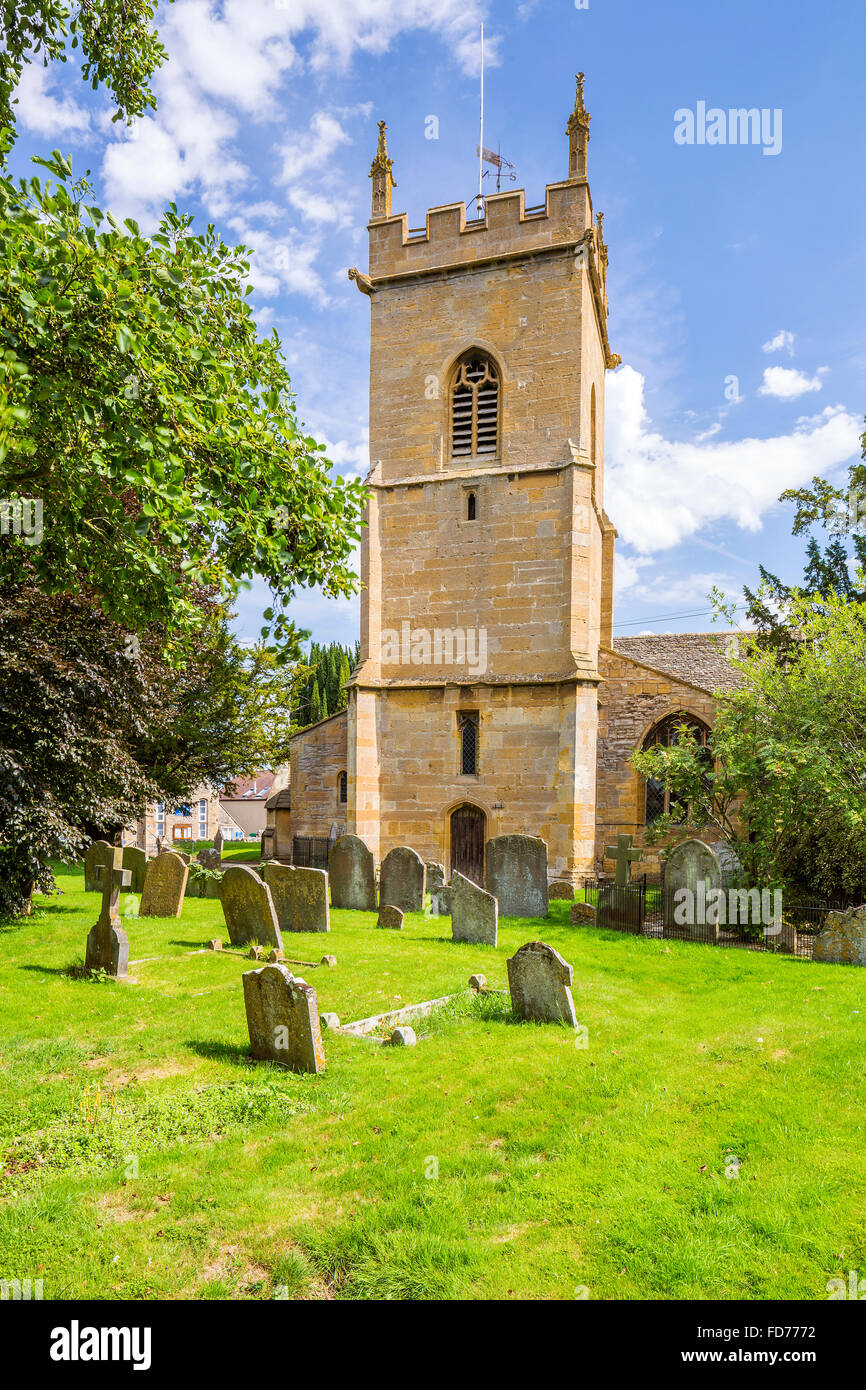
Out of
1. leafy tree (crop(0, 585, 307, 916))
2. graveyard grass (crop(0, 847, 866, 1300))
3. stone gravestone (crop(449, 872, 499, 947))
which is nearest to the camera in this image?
graveyard grass (crop(0, 847, 866, 1300))

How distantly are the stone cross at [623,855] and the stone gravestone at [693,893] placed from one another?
2378mm

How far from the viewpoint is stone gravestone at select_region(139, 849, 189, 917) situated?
44.1 feet

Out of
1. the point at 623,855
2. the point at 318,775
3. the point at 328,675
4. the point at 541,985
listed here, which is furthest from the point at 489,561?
the point at 328,675

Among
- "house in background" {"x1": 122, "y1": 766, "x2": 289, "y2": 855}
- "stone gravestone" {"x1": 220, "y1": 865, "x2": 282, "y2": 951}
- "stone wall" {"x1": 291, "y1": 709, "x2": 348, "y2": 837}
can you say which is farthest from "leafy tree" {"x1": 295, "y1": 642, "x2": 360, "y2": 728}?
"stone gravestone" {"x1": 220, "y1": 865, "x2": 282, "y2": 951}

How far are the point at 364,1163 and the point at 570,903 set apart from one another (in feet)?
37.5

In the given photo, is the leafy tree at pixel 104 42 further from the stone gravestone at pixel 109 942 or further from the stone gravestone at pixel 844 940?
the stone gravestone at pixel 844 940

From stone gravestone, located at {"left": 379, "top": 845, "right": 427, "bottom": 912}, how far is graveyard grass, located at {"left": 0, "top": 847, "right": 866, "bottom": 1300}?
5201 millimetres

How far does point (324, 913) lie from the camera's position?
1210 cm

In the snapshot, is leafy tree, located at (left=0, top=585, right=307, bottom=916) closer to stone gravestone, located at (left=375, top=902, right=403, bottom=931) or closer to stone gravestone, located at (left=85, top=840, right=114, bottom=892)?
stone gravestone, located at (left=85, top=840, right=114, bottom=892)

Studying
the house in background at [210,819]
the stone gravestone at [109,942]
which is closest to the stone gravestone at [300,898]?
the stone gravestone at [109,942]

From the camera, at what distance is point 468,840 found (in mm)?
18469

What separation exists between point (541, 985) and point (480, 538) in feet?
42.7
